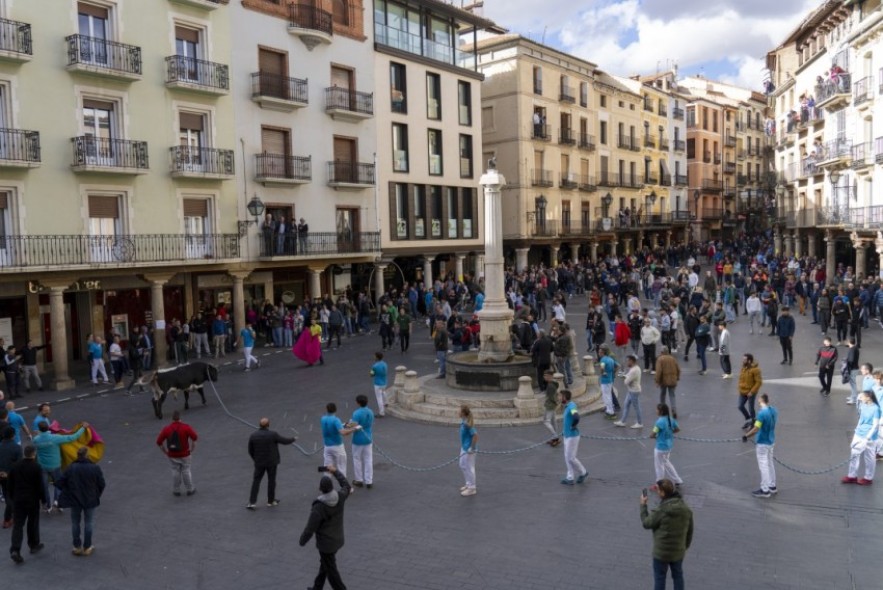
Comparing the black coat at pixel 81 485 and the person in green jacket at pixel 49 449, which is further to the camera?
the person in green jacket at pixel 49 449

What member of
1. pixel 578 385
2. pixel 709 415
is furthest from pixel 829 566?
pixel 578 385

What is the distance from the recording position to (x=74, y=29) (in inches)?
838

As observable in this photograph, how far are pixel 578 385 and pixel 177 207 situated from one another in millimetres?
14792

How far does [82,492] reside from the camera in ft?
29.8

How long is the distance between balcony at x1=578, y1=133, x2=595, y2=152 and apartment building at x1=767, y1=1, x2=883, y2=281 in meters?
12.1

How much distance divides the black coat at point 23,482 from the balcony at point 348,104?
22621 millimetres

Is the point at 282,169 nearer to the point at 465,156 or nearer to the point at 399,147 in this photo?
the point at 399,147

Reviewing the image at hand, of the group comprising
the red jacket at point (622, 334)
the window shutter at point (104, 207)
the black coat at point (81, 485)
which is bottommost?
the black coat at point (81, 485)

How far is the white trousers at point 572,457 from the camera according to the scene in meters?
11.0

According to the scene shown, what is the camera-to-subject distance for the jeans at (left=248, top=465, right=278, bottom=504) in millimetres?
10492

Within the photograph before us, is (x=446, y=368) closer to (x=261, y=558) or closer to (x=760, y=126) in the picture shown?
(x=261, y=558)

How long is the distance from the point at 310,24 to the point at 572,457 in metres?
23.1

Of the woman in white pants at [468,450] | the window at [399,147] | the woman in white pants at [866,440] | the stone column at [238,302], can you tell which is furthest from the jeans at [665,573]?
the window at [399,147]

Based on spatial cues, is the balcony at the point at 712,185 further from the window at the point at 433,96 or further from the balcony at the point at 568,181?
the window at the point at 433,96
